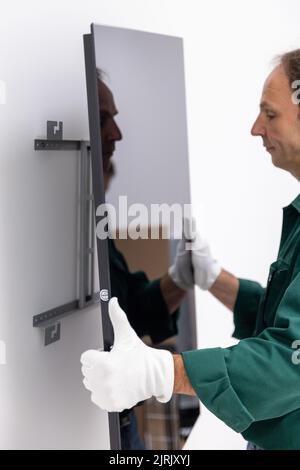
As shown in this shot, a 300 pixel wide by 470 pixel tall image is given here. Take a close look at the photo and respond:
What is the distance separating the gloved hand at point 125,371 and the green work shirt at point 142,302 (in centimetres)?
54

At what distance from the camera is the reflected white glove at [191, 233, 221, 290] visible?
7.87 feet

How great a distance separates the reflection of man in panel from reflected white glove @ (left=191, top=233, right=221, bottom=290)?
0.05 metres

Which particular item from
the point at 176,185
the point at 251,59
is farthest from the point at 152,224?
the point at 251,59

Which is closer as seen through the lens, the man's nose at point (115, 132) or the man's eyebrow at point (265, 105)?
the man's eyebrow at point (265, 105)

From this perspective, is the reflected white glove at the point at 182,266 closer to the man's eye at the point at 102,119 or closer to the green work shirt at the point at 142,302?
the green work shirt at the point at 142,302

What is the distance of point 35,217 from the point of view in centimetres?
183

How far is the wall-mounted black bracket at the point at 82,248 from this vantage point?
73.9 inches

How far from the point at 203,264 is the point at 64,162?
28.8 inches

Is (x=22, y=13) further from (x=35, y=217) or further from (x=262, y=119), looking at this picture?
(x=262, y=119)

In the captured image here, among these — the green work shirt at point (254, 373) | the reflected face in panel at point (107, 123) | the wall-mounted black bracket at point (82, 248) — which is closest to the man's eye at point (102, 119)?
the reflected face in panel at point (107, 123)

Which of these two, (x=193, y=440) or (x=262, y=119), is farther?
(x=193, y=440)

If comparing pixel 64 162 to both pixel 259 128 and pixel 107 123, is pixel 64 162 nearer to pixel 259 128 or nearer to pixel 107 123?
pixel 107 123

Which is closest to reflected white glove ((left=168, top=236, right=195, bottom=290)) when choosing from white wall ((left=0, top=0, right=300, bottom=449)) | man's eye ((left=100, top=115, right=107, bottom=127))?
white wall ((left=0, top=0, right=300, bottom=449))
